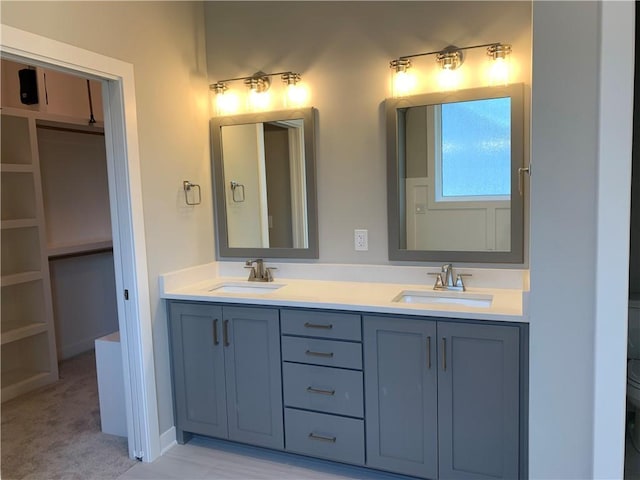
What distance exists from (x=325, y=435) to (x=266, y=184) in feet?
→ 4.86

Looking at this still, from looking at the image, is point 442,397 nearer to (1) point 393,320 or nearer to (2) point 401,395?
(2) point 401,395

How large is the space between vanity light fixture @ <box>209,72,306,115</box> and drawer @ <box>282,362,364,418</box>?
1528 millimetres

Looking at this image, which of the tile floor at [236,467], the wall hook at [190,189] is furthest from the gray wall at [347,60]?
the tile floor at [236,467]

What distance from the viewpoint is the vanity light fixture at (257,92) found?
272cm

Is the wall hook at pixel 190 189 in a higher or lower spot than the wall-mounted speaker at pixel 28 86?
lower

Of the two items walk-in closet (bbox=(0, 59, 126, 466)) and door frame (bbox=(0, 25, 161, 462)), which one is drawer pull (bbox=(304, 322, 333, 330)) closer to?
door frame (bbox=(0, 25, 161, 462))

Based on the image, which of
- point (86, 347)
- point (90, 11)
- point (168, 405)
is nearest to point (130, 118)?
point (90, 11)

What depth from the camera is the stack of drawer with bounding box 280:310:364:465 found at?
2.21m

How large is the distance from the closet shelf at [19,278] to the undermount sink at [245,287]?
5.50 feet

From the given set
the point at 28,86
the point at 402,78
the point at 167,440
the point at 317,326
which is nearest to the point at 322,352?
the point at 317,326

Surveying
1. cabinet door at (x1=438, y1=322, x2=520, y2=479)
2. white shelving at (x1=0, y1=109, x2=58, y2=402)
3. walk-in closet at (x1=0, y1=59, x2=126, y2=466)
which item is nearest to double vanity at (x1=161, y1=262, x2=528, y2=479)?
cabinet door at (x1=438, y1=322, x2=520, y2=479)

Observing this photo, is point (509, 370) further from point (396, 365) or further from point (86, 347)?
point (86, 347)

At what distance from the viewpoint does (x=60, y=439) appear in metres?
2.71

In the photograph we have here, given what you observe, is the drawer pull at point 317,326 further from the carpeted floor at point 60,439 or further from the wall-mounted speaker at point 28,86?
the wall-mounted speaker at point 28,86
